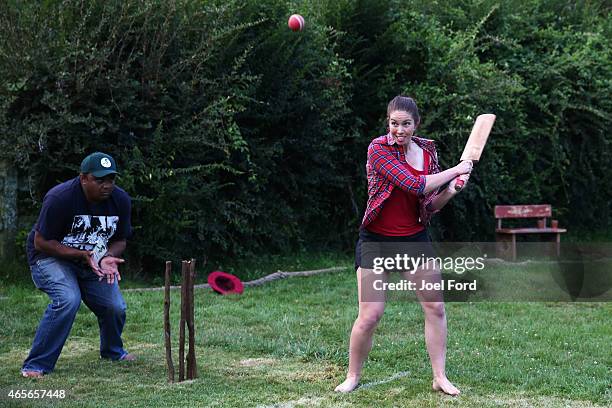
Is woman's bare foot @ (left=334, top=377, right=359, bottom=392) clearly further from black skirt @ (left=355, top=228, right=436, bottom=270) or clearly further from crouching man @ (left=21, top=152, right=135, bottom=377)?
crouching man @ (left=21, top=152, right=135, bottom=377)

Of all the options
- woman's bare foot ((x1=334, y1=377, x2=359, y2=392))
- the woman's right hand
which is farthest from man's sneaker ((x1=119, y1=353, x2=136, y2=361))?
the woman's right hand

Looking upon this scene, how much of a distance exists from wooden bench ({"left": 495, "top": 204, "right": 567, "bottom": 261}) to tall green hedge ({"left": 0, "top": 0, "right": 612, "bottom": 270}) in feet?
1.20

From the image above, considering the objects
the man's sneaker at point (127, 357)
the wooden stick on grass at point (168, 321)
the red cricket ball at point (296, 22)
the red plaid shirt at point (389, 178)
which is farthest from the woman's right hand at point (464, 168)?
the red cricket ball at point (296, 22)

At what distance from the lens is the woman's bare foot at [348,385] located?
560 cm

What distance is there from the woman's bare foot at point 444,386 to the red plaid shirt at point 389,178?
102 cm

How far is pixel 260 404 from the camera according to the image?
17.7 feet

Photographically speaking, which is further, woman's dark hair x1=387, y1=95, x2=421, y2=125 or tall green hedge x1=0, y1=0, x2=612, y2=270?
tall green hedge x1=0, y1=0, x2=612, y2=270

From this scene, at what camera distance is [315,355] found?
6652 millimetres

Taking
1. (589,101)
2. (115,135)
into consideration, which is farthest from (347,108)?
(589,101)

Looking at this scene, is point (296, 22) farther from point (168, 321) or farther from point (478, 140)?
point (168, 321)

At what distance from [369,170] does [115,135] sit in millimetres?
5486

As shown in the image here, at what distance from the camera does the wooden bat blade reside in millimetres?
5559

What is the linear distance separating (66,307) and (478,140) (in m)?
3.09

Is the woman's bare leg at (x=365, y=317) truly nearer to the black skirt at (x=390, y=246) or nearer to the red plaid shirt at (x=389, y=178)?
the black skirt at (x=390, y=246)
